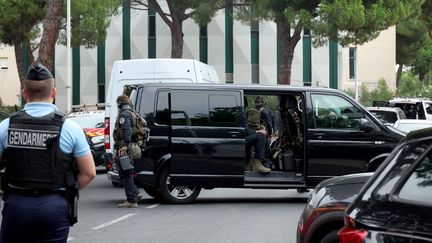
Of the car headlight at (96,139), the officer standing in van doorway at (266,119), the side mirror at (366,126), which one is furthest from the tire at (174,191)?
the car headlight at (96,139)

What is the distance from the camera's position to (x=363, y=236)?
13.4ft

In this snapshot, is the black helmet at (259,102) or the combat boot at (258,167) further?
the black helmet at (259,102)

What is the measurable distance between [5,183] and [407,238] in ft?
8.87

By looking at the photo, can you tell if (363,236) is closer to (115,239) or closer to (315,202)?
(315,202)

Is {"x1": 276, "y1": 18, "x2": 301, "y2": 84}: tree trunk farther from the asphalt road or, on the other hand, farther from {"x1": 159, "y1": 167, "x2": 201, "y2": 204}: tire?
{"x1": 159, "y1": 167, "x2": 201, "y2": 204}: tire

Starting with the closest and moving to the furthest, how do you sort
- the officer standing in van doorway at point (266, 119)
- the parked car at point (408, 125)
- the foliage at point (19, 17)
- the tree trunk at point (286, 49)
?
1. the officer standing in van doorway at point (266, 119)
2. the parked car at point (408, 125)
3. the foliage at point (19, 17)
4. the tree trunk at point (286, 49)

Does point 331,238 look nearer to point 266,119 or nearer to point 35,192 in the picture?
point 35,192

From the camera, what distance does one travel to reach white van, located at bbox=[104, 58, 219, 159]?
15613 mm

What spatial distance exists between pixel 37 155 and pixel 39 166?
0.07 meters

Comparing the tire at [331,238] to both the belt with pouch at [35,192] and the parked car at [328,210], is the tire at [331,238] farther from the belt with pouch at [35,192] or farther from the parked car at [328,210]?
the belt with pouch at [35,192]

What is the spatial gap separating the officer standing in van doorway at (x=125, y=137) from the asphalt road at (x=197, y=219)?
1.02 feet

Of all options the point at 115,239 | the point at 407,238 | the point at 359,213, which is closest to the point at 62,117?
the point at 359,213

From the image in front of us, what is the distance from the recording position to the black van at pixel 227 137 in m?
12.8

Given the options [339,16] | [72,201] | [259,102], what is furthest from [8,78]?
[72,201]
